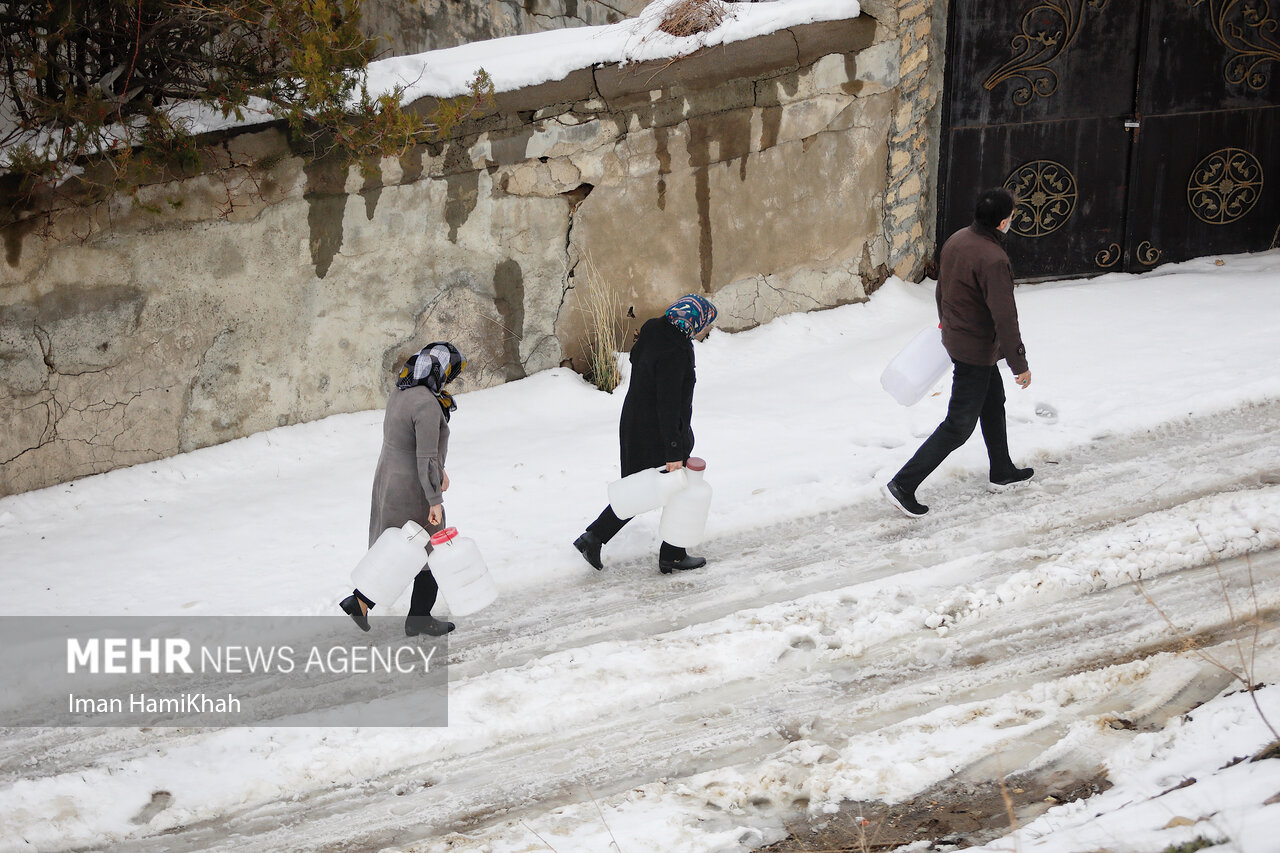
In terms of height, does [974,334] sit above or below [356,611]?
above

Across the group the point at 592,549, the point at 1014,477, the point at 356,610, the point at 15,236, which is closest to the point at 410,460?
the point at 356,610

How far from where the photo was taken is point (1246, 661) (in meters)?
3.96

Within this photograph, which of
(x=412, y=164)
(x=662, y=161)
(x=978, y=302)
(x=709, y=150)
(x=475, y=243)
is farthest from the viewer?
(x=709, y=150)

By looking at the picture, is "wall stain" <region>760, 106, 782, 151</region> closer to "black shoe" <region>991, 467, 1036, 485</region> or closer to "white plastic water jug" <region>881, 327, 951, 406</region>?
"white plastic water jug" <region>881, 327, 951, 406</region>

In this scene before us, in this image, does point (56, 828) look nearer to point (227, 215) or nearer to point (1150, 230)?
point (227, 215)

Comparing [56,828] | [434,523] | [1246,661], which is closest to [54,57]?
[434,523]

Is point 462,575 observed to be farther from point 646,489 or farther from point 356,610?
point 646,489

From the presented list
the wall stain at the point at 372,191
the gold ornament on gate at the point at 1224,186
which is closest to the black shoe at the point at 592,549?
the wall stain at the point at 372,191

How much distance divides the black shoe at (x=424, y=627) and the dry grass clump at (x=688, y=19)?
14.1ft

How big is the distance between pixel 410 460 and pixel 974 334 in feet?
9.08

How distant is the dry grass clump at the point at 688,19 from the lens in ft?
23.5

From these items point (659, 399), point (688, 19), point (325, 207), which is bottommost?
point (659, 399)

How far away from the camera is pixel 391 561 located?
4.58m

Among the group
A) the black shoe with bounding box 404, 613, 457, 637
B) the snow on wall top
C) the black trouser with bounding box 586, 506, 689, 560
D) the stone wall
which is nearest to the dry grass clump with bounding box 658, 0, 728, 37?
the snow on wall top
